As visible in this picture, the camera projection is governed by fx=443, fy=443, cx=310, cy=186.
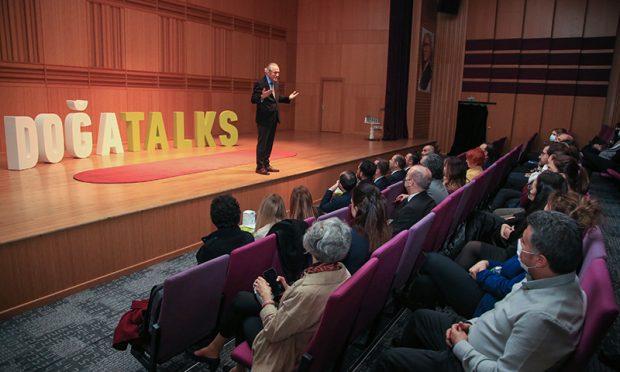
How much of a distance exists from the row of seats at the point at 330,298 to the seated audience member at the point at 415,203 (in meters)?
0.24

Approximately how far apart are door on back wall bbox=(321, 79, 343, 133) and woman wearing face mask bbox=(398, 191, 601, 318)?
10.3 metres

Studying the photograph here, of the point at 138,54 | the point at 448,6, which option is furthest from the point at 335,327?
the point at 448,6

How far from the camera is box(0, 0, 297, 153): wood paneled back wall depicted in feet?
23.0

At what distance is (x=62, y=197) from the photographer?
174 inches

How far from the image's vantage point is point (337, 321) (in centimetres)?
182

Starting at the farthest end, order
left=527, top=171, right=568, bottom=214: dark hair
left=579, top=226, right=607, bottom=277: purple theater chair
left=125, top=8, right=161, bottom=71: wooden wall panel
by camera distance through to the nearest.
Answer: left=125, top=8, right=161, bottom=71: wooden wall panel → left=527, top=171, right=568, bottom=214: dark hair → left=579, top=226, right=607, bottom=277: purple theater chair

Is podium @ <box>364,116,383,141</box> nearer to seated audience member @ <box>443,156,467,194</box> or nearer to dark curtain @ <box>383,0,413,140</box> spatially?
dark curtain @ <box>383,0,413,140</box>

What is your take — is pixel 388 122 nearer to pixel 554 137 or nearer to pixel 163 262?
pixel 554 137

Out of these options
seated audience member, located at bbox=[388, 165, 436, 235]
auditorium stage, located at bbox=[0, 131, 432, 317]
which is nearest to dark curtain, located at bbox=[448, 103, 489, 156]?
auditorium stage, located at bbox=[0, 131, 432, 317]

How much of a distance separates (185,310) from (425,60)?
10.6 meters

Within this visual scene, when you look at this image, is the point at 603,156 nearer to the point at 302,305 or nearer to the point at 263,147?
the point at 263,147

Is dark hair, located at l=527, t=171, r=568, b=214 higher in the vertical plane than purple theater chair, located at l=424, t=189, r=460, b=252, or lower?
higher

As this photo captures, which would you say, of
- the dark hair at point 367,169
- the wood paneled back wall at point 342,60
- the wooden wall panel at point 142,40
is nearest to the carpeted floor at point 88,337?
the dark hair at point 367,169

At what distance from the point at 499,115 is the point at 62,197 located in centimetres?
1007
